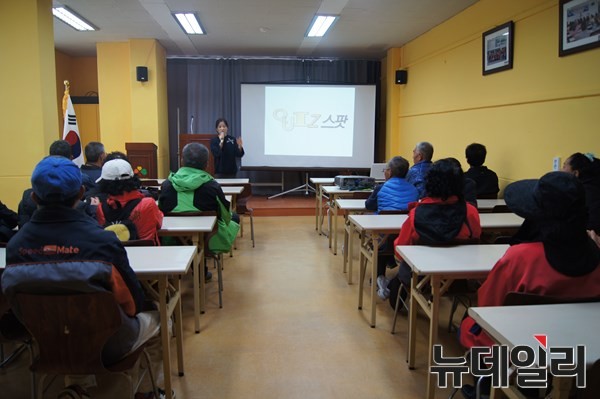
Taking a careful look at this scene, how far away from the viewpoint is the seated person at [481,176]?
4.44 metres

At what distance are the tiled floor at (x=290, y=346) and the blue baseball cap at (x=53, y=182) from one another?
1.23 metres

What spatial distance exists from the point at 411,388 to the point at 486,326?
1064 mm

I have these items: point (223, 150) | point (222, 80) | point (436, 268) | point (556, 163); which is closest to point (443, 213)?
point (436, 268)

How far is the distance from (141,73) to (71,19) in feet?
4.50

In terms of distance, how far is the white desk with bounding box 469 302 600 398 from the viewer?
1.31 metres

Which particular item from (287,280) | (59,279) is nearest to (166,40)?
(287,280)

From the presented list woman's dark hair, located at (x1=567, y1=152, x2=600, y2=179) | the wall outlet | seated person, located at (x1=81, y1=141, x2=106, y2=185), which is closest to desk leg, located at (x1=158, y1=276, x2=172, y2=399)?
seated person, located at (x1=81, y1=141, x2=106, y2=185)

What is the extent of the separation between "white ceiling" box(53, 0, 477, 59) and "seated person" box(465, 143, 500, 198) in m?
1.92

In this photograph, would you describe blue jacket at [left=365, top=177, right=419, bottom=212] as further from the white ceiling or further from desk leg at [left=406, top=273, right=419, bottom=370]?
the white ceiling

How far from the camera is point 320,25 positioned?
630 centimetres

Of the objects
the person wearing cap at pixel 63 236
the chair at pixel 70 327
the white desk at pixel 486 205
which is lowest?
the chair at pixel 70 327

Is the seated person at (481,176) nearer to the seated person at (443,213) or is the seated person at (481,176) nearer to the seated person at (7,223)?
the seated person at (443,213)

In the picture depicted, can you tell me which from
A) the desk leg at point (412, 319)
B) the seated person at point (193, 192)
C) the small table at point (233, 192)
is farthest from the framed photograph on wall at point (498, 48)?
the seated person at point (193, 192)

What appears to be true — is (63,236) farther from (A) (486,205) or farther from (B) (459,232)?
(A) (486,205)
